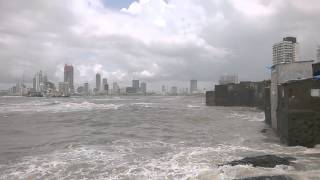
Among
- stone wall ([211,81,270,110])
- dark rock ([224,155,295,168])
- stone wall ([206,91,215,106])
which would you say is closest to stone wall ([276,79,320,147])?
dark rock ([224,155,295,168])

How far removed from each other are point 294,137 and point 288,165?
17.2 feet

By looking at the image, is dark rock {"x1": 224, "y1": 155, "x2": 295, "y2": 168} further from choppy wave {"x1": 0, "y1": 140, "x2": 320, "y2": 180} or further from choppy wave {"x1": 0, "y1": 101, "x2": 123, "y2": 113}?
choppy wave {"x1": 0, "y1": 101, "x2": 123, "y2": 113}

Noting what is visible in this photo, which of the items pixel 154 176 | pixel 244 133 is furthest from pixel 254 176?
pixel 244 133

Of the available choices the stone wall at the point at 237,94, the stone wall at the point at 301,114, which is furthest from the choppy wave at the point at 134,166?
the stone wall at the point at 237,94

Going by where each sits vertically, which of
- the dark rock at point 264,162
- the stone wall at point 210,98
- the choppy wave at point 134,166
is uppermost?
the stone wall at point 210,98

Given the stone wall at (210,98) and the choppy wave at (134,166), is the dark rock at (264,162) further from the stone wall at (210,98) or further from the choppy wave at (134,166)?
the stone wall at (210,98)

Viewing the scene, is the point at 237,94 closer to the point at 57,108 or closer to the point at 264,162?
the point at 57,108

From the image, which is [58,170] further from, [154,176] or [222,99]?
[222,99]

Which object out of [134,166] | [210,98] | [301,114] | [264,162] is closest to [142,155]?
[134,166]

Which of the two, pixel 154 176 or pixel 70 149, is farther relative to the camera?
pixel 70 149

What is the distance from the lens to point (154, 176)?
1218 centimetres

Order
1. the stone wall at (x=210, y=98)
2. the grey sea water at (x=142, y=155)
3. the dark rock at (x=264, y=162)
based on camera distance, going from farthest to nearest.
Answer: the stone wall at (x=210, y=98)
the dark rock at (x=264, y=162)
the grey sea water at (x=142, y=155)

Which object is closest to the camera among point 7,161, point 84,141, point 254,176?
point 254,176

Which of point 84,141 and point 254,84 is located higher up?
point 254,84
